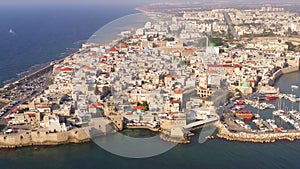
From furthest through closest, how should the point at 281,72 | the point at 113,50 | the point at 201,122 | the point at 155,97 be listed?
the point at 113,50, the point at 281,72, the point at 155,97, the point at 201,122

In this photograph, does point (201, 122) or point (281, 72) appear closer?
point (201, 122)

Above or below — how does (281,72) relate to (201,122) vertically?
above

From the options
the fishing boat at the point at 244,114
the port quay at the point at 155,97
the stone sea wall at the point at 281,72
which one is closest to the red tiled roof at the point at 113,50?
the port quay at the point at 155,97

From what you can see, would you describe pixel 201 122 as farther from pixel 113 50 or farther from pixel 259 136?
pixel 113 50

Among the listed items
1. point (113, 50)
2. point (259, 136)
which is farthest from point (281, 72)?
point (113, 50)

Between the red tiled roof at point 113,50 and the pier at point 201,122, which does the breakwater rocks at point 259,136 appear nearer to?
the pier at point 201,122

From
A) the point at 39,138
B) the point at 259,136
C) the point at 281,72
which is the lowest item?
the point at 259,136

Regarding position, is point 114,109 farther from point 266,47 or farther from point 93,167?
point 266,47

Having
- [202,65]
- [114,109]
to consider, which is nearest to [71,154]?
[114,109]

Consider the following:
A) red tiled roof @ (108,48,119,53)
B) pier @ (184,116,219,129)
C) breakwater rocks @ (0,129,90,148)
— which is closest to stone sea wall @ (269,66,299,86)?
pier @ (184,116,219,129)
